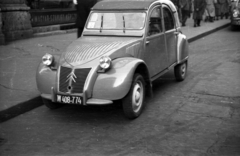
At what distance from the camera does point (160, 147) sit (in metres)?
4.12

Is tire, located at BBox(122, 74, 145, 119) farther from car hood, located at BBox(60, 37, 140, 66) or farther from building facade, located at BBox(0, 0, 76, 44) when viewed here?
building facade, located at BBox(0, 0, 76, 44)

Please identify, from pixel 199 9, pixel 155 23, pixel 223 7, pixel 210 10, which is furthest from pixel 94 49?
pixel 223 7

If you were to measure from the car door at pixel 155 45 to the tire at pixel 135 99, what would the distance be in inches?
24.1

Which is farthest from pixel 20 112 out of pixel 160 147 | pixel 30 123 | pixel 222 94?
pixel 222 94

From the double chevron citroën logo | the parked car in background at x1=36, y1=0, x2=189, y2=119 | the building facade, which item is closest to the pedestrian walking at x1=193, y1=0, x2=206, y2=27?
the building facade

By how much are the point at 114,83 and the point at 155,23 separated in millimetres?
1895

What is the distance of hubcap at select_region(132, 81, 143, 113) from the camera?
5086mm

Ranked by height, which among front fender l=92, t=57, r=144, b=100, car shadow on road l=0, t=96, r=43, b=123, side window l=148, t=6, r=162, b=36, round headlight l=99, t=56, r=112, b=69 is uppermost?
side window l=148, t=6, r=162, b=36

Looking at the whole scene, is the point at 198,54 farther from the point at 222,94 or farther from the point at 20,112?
the point at 20,112

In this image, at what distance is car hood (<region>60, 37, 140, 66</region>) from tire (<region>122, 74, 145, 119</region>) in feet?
1.51

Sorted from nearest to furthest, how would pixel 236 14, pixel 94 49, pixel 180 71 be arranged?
pixel 94 49
pixel 180 71
pixel 236 14

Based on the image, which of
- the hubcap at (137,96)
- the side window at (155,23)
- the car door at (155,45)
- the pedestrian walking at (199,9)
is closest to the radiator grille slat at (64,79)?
the hubcap at (137,96)

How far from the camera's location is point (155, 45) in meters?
6.11

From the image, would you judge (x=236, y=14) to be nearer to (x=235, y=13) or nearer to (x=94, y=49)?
(x=235, y=13)
